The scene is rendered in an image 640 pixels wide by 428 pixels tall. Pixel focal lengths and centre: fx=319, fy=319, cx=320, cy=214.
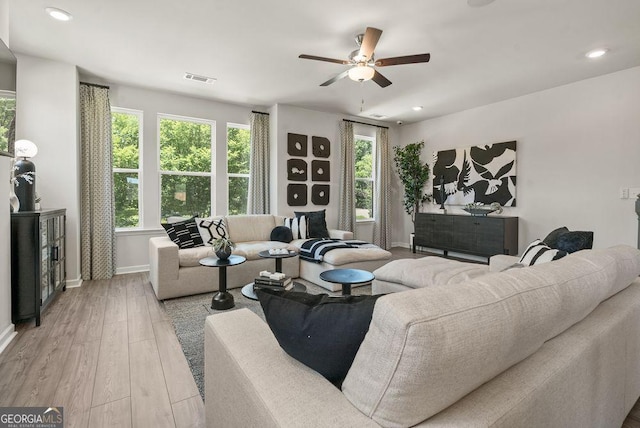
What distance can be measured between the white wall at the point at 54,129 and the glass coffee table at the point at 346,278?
3204 millimetres

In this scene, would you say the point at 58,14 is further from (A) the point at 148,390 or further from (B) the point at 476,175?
(B) the point at 476,175

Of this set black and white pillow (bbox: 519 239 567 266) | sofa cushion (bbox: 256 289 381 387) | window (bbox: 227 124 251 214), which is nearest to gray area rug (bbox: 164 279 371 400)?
sofa cushion (bbox: 256 289 381 387)

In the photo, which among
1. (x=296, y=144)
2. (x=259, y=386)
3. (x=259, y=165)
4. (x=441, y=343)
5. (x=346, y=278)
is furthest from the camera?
(x=296, y=144)

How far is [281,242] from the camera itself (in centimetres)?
449

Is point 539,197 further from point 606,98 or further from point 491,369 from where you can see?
point 491,369

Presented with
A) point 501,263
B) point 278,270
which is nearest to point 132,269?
point 278,270

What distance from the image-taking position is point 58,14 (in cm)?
269

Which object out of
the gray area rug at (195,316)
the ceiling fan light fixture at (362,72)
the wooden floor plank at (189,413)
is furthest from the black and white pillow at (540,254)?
the wooden floor plank at (189,413)

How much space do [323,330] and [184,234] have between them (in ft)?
11.1

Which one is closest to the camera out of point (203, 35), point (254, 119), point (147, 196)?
point (203, 35)

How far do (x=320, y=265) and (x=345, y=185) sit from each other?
8.08 ft

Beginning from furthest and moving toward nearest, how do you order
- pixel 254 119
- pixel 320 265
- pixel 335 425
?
pixel 254 119 → pixel 320 265 → pixel 335 425

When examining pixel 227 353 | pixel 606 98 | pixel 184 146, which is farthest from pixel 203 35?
pixel 606 98

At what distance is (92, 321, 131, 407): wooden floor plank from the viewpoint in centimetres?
177
